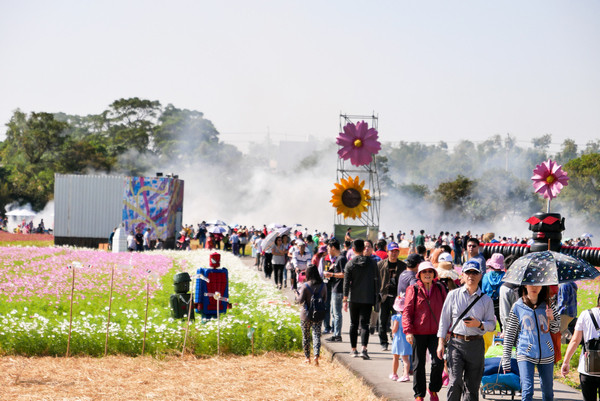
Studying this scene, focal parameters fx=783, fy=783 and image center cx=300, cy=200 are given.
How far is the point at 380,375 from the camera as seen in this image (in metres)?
10.7

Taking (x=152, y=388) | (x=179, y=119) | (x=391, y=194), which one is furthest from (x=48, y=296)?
(x=179, y=119)

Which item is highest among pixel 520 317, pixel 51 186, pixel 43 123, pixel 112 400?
pixel 43 123

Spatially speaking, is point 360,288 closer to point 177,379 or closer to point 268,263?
point 177,379

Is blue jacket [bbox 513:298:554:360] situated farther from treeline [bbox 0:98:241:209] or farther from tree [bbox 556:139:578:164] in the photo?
tree [bbox 556:139:578:164]

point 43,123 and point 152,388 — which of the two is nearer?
point 152,388

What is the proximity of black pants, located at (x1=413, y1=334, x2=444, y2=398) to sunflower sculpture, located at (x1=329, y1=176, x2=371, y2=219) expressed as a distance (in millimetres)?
18491

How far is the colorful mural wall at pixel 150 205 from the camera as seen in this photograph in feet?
148

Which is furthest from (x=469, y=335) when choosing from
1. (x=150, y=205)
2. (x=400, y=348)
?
(x=150, y=205)

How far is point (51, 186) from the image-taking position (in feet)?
270

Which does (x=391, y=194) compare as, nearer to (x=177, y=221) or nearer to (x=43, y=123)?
(x=43, y=123)

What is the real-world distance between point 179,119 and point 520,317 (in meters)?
104

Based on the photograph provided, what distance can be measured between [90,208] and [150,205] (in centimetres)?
366

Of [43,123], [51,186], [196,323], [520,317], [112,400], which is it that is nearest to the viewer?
[520,317]

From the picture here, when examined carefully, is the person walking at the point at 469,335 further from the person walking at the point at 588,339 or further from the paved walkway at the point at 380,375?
the paved walkway at the point at 380,375
